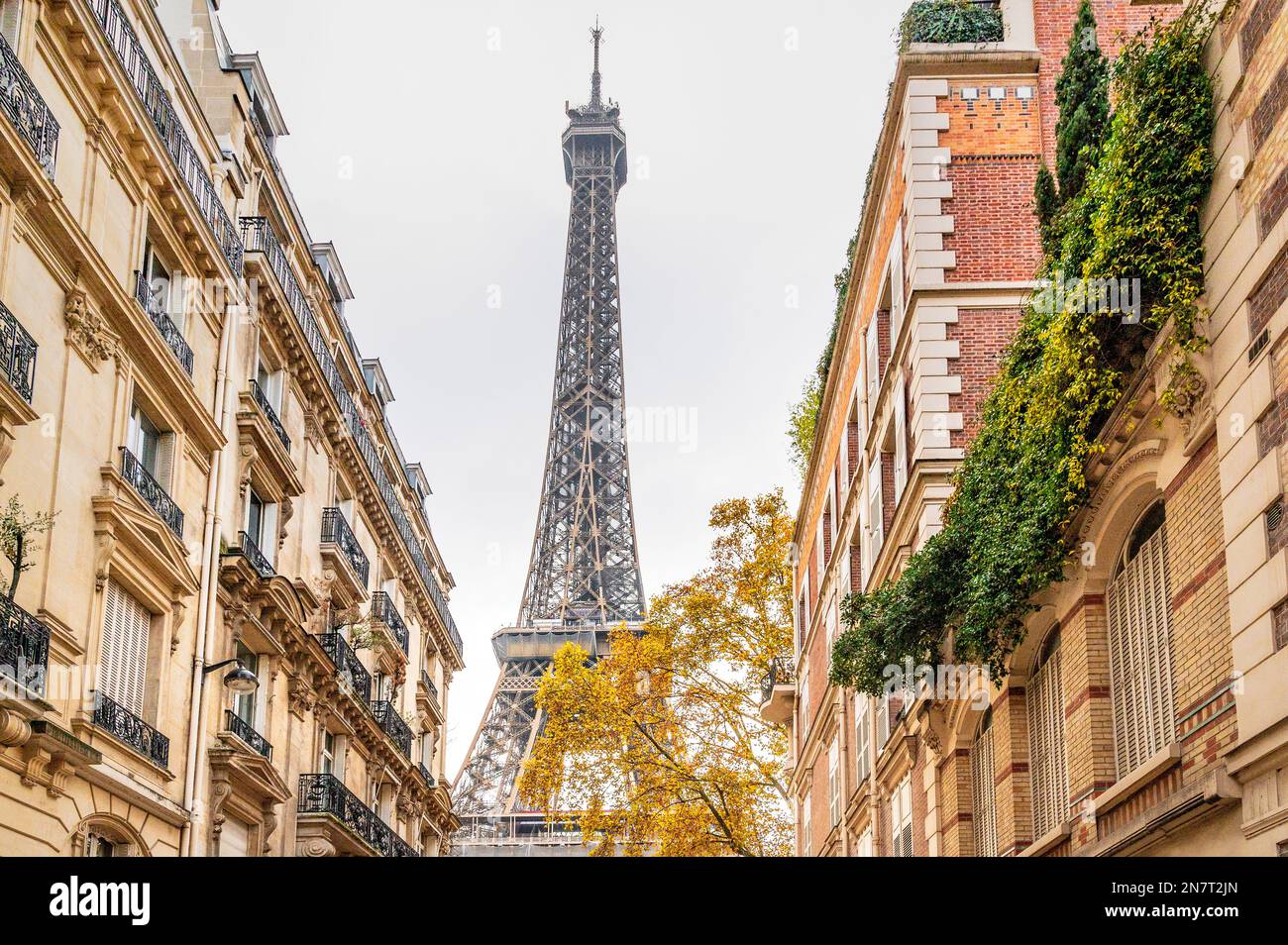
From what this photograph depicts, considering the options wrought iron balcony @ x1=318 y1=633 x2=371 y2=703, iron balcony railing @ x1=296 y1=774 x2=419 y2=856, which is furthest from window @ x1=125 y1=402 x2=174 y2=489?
iron balcony railing @ x1=296 y1=774 x2=419 y2=856

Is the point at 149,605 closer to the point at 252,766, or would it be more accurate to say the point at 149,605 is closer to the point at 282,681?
the point at 252,766

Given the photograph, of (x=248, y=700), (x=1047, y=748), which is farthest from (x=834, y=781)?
(x=1047, y=748)

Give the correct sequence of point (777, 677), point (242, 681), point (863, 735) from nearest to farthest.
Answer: point (242, 681) → point (863, 735) → point (777, 677)

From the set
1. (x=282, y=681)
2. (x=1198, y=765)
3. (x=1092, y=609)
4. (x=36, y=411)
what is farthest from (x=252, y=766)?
(x=1198, y=765)

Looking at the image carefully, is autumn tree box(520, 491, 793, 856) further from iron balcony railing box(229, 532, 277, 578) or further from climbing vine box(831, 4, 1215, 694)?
climbing vine box(831, 4, 1215, 694)

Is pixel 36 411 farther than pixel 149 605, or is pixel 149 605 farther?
pixel 149 605

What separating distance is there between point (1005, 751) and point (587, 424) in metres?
101

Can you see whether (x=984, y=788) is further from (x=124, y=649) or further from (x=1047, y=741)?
(x=124, y=649)

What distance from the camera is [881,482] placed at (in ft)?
98.9

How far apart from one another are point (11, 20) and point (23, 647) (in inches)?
297
